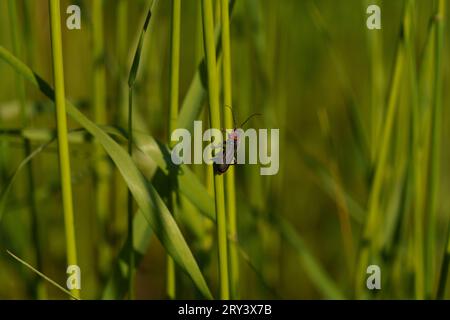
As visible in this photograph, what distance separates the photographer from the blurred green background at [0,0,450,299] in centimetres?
115

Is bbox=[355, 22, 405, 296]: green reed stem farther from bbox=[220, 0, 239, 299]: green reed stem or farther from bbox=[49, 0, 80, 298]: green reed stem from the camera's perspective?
bbox=[49, 0, 80, 298]: green reed stem

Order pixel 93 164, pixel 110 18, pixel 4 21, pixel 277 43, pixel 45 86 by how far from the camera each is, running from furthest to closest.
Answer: pixel 110 18, pixel 4 21, pixel 277 43, pixel 93 164, pixel 45 86

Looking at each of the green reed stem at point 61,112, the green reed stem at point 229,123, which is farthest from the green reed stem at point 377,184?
the green reed stem at point 61,112

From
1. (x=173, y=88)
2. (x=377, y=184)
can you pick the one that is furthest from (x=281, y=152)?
(x=173, y=88)

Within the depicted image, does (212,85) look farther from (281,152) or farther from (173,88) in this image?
(281,152)

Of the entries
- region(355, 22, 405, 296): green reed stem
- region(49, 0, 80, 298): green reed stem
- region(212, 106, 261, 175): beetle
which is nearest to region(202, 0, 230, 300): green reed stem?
region(212, 106, 261, 175): beetle

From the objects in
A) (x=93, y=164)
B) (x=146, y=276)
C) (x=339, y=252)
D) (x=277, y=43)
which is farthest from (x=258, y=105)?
(x=146, y=276)

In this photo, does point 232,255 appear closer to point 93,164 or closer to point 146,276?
point 93,164

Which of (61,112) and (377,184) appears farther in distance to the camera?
(377,184)

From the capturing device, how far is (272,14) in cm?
137

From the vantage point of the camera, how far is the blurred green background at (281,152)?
3.76 feet

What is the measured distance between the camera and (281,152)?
173 centimetres

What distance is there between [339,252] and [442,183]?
320mm
